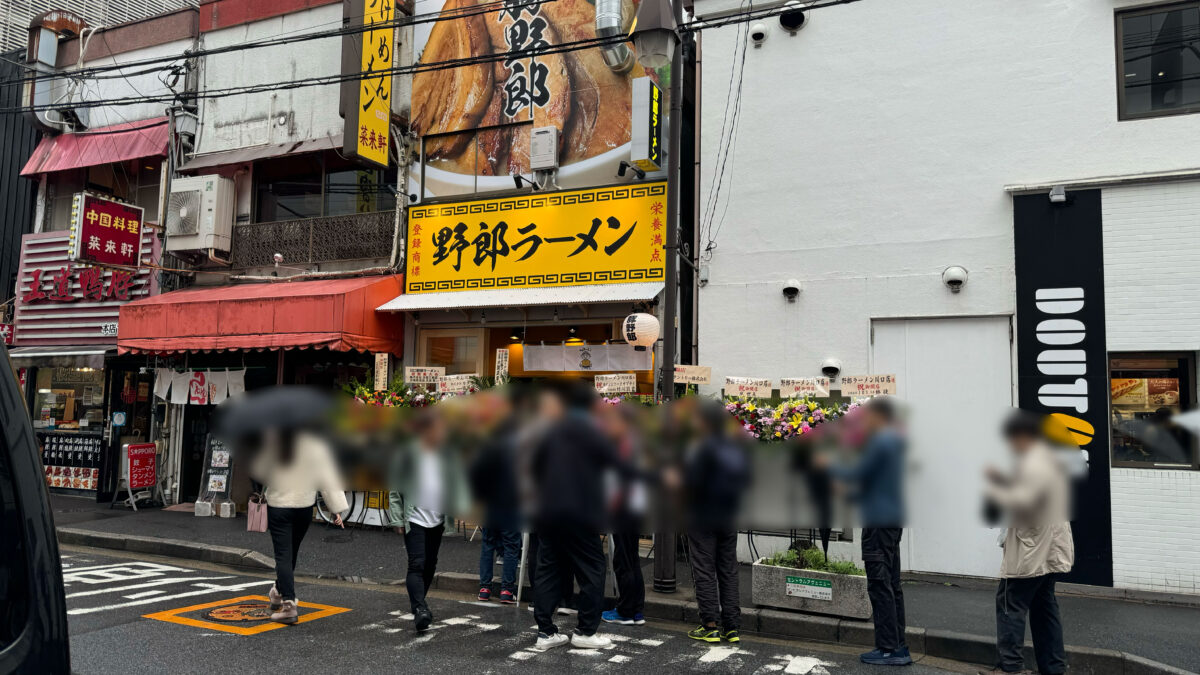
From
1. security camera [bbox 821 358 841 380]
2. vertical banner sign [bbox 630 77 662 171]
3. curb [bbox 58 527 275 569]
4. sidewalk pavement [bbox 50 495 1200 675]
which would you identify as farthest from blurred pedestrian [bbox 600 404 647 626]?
vertical banner sign [bbox 630 77 662 171]

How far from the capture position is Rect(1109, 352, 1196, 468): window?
8.52 meters

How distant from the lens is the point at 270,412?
7.49 feet

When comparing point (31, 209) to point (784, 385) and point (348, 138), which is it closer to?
point (348, 138)

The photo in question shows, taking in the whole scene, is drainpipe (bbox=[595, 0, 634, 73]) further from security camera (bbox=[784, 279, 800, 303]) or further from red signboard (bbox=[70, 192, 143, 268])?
red signboard (bbox=[70, 192, 143, 268])

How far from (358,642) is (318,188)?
33.8ft

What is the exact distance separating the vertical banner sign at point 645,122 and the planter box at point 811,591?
5.95 metres

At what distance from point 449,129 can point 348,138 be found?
1698mm

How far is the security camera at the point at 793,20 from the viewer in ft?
34.3

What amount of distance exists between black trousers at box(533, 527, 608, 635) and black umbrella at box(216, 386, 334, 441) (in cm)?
333

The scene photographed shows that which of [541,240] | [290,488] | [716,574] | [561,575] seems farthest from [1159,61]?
[290,488]

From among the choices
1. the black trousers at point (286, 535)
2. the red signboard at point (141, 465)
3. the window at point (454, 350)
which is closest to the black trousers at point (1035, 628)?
the black trousers at point (286, 535)

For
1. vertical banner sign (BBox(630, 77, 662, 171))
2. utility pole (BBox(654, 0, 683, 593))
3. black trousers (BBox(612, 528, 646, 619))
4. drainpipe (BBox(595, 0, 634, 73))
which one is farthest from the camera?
drainpipe (BBox(595, 0, 634, 73))

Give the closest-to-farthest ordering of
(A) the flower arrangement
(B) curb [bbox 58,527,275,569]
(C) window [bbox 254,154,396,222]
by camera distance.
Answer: (A) the flower arrangement → (B) curb [bbox 58,527,275,569] → (C) window [bbox 254,154,396,222]

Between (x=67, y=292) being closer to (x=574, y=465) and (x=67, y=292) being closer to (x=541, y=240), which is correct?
(x=541, y=240)
